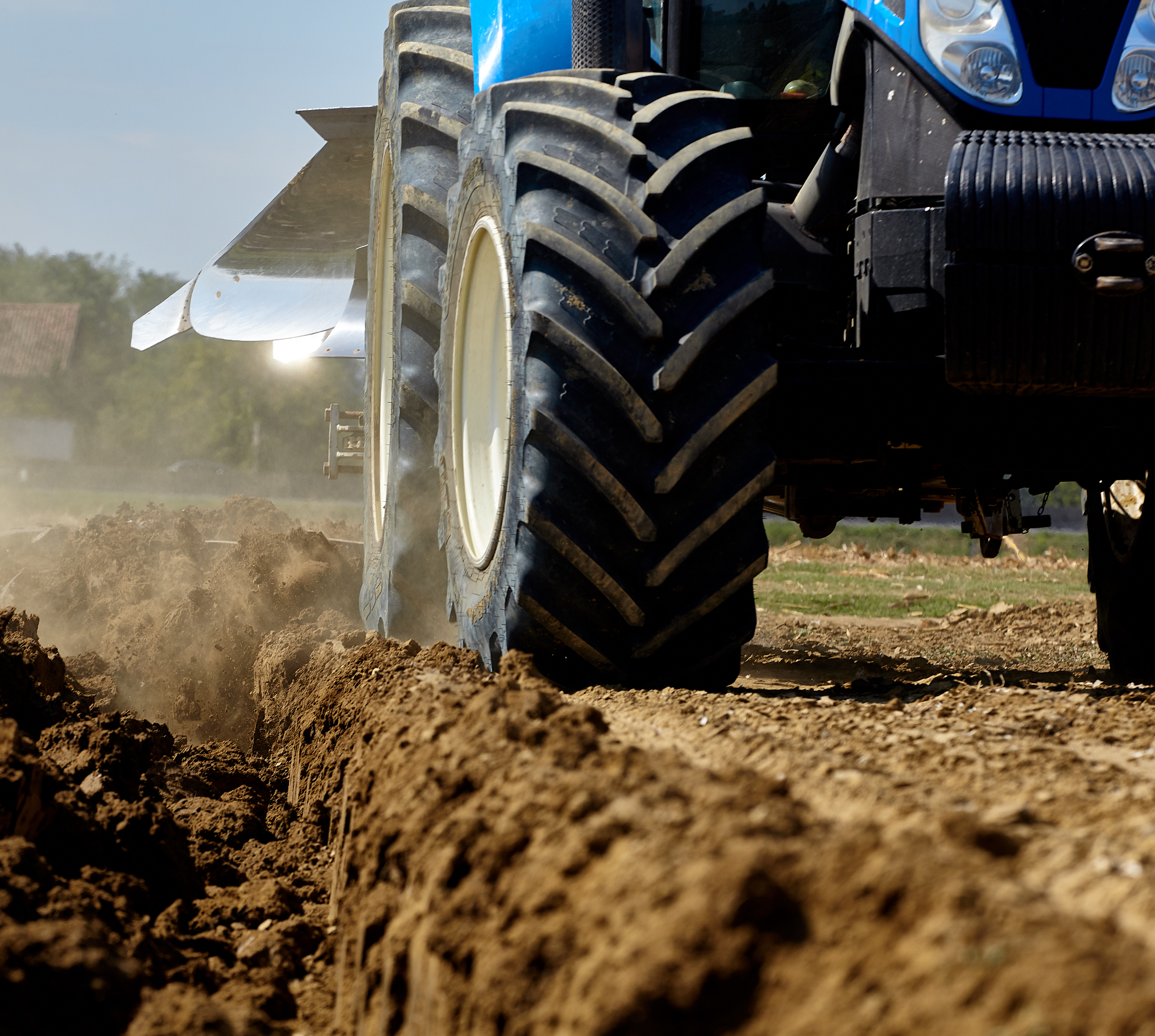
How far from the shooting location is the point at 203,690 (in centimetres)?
473

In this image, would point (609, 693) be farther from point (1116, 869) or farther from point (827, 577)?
point (827, 577)

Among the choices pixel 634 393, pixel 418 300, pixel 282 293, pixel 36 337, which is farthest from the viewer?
pixel 36 337

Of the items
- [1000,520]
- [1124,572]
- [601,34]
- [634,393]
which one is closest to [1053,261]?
[634,393]

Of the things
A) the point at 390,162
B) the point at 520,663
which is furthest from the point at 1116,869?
the point at 390,162

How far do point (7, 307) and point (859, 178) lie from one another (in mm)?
46717

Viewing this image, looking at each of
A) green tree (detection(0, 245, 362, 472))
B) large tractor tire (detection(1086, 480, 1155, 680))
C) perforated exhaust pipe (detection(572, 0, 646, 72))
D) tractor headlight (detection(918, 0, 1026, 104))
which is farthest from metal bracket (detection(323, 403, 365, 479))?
green tree (detection(0, 245, 362, 472))

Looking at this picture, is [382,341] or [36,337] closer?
[382,341]

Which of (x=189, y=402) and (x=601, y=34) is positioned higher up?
(x=189, y=402)

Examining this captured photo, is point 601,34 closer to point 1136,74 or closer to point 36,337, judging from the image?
point 1136,74

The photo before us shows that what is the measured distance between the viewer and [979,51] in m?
2.92

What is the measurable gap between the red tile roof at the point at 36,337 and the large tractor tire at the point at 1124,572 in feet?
135

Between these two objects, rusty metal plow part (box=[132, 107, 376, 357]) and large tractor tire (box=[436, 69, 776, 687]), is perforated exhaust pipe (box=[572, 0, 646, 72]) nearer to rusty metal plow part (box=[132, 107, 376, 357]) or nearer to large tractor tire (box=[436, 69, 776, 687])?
large tractor tire (box=[436, 69, 776, 687])

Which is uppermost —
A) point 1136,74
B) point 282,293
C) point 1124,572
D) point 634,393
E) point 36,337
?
point 36,337

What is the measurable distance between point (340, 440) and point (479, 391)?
3.79 meters
